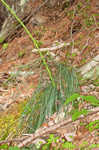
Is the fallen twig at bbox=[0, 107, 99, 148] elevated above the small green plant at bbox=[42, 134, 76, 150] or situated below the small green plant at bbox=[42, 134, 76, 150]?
above

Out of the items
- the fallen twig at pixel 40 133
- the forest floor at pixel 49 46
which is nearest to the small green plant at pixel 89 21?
the forest floor at pixel 49 46

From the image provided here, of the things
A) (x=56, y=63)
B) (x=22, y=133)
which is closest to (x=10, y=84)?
(x=56, y=63)

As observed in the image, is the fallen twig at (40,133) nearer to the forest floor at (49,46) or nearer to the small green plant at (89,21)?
the forest floor at (49,46)

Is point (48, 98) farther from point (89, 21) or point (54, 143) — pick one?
point (89, 21)

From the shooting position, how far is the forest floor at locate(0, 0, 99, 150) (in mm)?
1861

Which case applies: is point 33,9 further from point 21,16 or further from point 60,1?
point 60,1

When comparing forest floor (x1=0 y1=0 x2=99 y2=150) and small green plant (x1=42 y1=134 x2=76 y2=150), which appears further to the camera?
forest floor (x1=0 y1=0 x2=99 y2=150)

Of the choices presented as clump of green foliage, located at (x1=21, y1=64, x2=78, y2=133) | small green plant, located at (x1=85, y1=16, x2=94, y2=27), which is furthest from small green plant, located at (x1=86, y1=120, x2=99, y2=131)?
small green plant, located at (x1=85, y1=16, x2=94, y2=27)

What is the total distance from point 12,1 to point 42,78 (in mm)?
2007

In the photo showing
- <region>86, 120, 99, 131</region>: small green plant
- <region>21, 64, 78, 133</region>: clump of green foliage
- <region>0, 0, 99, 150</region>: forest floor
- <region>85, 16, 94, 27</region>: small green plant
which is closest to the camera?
<region>86, 120, 99, 131</region>: small green plant

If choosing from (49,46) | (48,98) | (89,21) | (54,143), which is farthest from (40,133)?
(89,21)

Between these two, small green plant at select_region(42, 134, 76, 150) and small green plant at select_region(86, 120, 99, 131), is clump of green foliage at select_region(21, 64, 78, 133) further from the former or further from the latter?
small green plant at select_region(86, 120, 99, 131)

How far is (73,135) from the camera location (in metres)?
1.35

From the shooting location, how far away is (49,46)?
2.61 metres
